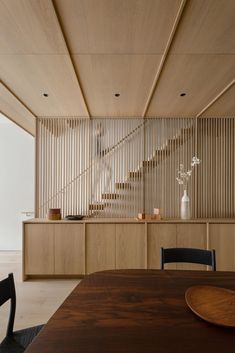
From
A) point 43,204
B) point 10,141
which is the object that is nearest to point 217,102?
point 43,204

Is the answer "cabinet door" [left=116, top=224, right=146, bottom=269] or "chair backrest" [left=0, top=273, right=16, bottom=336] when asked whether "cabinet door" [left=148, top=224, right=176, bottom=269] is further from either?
"chair backrest" [left=0, top=273, right=16, bottom=336]

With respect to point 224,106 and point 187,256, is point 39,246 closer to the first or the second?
point 187,256

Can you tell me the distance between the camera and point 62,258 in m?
3.67

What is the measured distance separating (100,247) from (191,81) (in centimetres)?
263

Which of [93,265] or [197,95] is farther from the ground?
[197,95]

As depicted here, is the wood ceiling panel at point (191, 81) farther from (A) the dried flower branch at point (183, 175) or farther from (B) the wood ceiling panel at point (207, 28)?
(A) the dried flower branch at point (183, 175)

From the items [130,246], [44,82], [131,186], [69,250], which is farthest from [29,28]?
[130,246]

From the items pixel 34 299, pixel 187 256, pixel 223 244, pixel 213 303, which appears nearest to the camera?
pixel 213 303

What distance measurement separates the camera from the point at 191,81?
9.53 ft

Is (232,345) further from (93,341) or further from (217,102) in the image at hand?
(217,102)

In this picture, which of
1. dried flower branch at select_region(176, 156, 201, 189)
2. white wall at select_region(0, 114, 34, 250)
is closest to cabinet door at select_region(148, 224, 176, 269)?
dried flower branch at select_region(176, 156, 201, 189)

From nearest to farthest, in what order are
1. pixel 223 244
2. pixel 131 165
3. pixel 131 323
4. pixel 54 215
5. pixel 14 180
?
pixel 131 323 < pixel 223 244 < pixel 54 215 < pixel 131 165 < pixel 14 180

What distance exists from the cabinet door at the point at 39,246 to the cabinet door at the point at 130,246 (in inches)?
40.4

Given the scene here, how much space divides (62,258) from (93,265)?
0.49 meters
